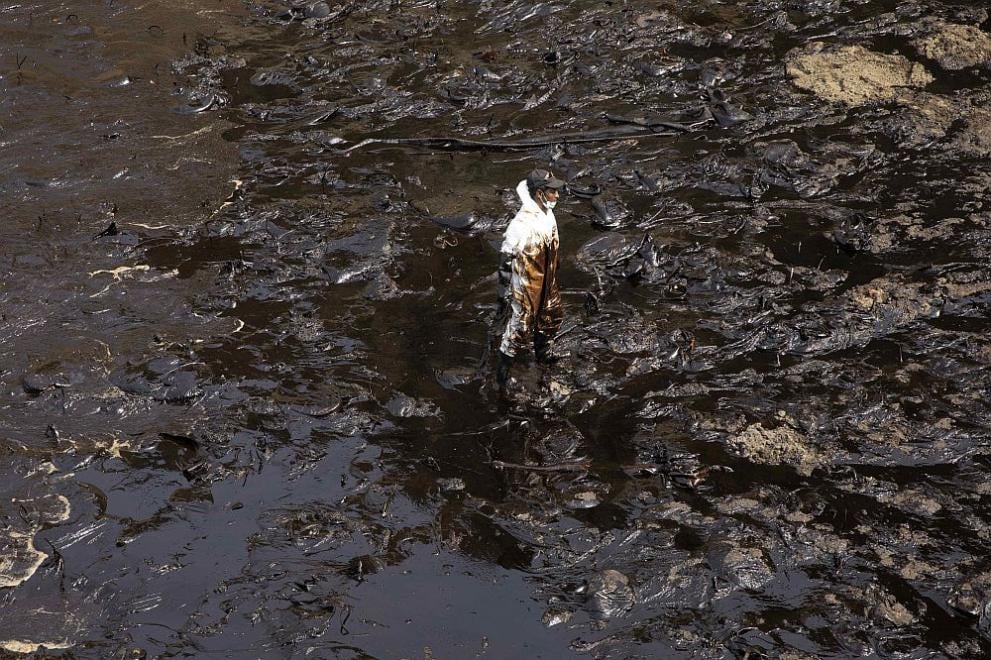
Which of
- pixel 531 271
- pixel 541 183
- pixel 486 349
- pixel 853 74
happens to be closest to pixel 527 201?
pixel 541 183

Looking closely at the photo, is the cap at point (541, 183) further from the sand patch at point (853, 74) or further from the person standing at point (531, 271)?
the sand patch at point (853, 74)

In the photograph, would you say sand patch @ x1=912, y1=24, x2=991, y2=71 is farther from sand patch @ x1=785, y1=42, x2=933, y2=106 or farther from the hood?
the hood

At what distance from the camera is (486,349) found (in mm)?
8125

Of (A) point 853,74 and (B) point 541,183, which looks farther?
(A) point 853,74

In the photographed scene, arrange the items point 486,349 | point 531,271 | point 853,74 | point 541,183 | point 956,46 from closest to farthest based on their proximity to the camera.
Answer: point 541,183
point 531,271
point 486,349
point 853,74
point 956,46

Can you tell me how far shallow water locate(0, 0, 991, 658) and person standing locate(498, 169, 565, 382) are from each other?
408mm

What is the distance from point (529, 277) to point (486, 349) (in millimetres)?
906

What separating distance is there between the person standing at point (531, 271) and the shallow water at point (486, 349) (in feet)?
1.34

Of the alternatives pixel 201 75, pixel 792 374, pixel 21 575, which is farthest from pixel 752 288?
pixel 201 75

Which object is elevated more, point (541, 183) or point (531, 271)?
point (541, 183)

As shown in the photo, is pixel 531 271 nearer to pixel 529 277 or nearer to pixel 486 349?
pixel 529 277

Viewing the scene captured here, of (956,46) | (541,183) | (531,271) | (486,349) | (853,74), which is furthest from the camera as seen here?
(956,46)

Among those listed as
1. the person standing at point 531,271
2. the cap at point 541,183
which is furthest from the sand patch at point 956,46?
the cap at point 541,183

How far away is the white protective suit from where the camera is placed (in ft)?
24.2
